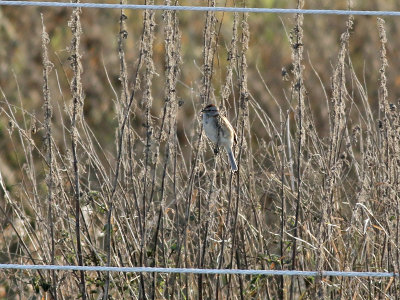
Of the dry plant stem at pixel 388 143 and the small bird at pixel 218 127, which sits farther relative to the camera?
the small bird at pixel 218 127

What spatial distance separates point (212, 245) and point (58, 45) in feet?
26.1

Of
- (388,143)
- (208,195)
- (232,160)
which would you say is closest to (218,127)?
(232,160)

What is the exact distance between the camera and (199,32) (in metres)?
11.9

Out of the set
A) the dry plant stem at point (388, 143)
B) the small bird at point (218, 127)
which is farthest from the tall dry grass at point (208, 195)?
the small bird at point (218, 127)

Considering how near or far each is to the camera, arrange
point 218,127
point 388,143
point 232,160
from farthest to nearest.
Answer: point 218,127 < point 232,160 < point 388,143

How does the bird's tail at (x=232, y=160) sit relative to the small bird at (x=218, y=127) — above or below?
below

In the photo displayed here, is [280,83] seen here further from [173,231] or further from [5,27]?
[173,231]

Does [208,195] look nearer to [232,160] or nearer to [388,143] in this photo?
[232,160]

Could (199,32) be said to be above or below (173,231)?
above

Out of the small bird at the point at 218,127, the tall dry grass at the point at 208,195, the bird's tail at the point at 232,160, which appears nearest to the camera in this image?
the tall dry grass at the point at 208,195

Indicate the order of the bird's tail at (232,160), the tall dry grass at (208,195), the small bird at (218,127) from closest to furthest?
the tall dry grass at (208,195) → the bird's tail at (232,160) → the small bird at (218,127)

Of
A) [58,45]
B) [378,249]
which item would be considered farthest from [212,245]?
[58,45]

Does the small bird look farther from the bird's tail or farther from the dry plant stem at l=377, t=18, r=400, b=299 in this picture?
the dry plant stem at l=377, t=18, r=400, b=299

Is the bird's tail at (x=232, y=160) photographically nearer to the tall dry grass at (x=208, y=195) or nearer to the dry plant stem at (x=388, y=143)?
the tall dry grass at (x=208, y=195)
